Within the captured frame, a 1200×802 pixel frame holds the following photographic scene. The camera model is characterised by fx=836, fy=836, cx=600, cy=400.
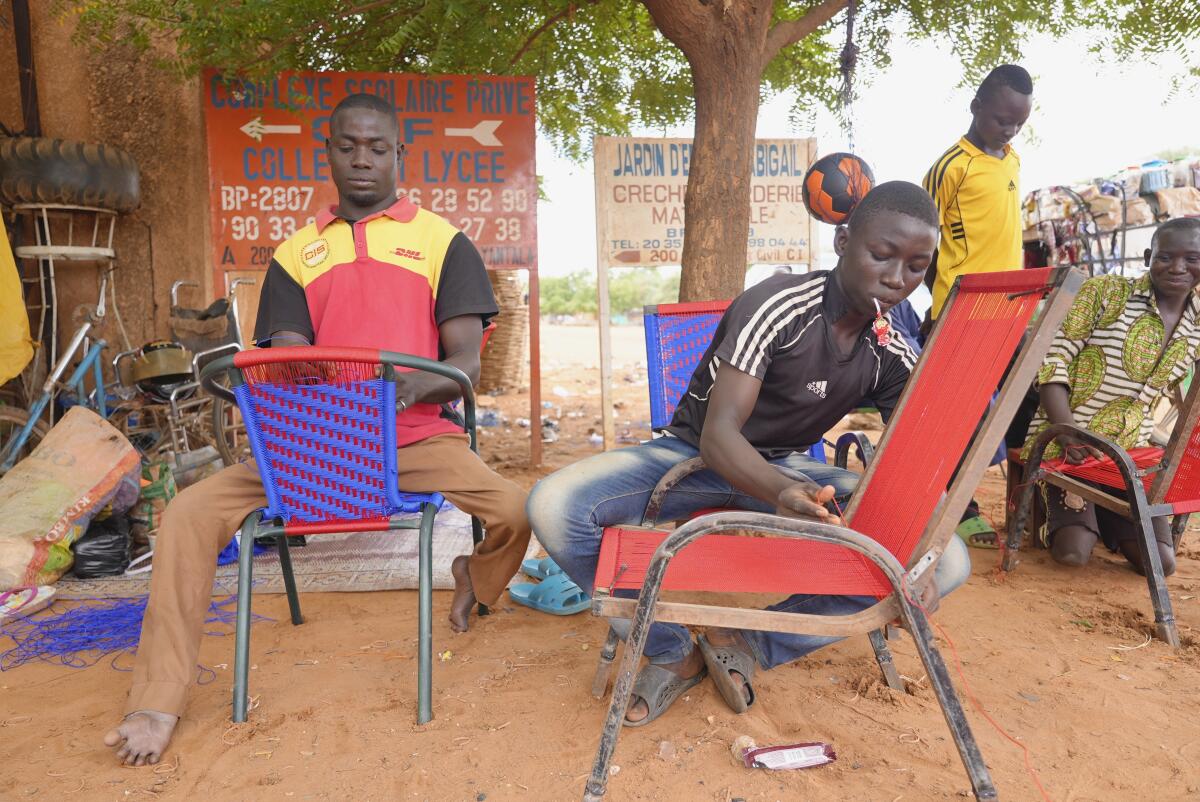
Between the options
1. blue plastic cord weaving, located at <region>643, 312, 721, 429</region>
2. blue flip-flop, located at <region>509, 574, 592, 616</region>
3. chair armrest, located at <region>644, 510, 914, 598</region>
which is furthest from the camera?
blue plastic cord weaving, located at <region>643, 312, 721, 429</region>

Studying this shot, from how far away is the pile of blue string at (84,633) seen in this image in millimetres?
2924

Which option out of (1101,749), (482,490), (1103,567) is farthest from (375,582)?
(1103,567)

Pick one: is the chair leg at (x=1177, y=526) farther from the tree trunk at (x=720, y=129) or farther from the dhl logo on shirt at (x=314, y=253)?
the dhl logo on shirt at (x=314, y=253)

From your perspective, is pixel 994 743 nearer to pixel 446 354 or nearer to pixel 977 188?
pixel 446 354

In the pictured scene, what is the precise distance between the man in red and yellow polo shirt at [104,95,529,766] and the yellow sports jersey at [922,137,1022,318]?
242cm

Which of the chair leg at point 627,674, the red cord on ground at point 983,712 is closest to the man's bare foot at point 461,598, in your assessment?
the chair leg at point 627,674

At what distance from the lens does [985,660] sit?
284cm

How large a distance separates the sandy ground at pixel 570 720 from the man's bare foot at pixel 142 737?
0.04 m

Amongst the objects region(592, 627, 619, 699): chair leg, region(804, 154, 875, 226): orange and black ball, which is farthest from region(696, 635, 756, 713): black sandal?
region(804, 154, 875, 226): orange and black ball

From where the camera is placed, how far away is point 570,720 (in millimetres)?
2424

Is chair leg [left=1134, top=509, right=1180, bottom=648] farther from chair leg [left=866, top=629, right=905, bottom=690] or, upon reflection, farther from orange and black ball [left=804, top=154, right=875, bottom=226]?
orange and black ball [left=804, top=154, right=875, bottom=226]

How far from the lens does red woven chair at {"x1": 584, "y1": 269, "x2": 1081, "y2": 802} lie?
1776 millimetres

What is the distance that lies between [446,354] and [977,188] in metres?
2.73

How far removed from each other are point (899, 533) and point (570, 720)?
108 centimetres
